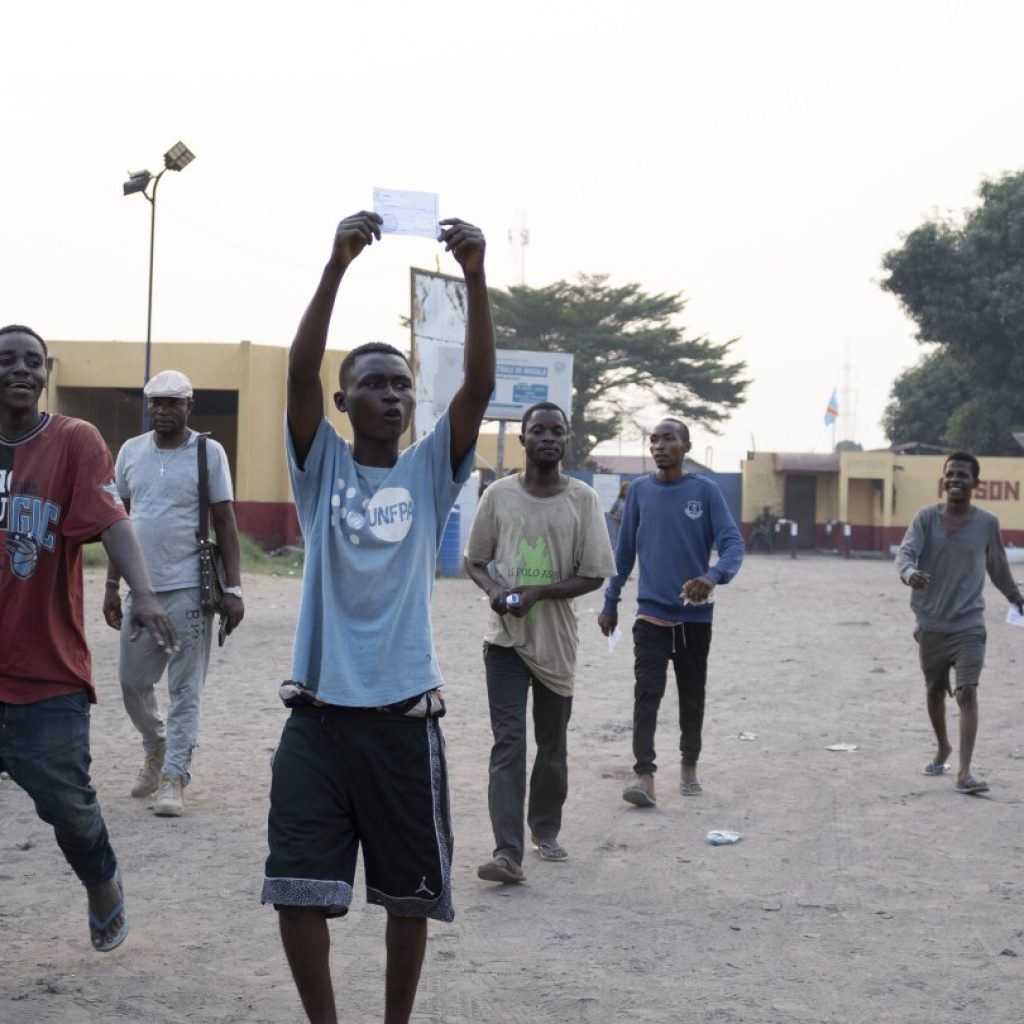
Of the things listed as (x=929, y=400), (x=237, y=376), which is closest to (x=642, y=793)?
(x=237, y=376)

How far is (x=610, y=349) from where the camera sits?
176ft

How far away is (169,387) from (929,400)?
5362 centimetres

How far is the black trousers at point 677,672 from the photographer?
7516 millimetres

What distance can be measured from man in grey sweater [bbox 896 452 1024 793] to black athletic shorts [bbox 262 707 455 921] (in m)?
4.94

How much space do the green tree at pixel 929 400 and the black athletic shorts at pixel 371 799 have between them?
54.3 meters

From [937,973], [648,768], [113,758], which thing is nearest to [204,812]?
[113,758]

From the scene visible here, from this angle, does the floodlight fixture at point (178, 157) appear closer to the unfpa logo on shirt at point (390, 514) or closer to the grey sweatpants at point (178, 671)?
the grey sweatpants at point (178, 671)

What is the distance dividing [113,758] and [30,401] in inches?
169

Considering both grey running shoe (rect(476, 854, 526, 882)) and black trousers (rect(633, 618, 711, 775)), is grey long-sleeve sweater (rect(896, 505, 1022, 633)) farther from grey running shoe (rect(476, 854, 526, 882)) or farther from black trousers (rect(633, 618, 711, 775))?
grey running shoe (rect(476, 854, 526, 882))

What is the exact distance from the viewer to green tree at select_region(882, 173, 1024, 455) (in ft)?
148

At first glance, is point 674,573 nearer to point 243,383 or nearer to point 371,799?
point 371,799

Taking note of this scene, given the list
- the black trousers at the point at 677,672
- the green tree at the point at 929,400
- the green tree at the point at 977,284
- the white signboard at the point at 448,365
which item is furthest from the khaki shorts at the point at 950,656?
the green tree at the point at 929,400

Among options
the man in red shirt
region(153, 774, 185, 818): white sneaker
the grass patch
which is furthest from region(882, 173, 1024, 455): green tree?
the man in red shirt

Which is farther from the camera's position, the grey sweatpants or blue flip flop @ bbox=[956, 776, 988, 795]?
blue flip flop @ bbox=[956, 776, 988, 795]
